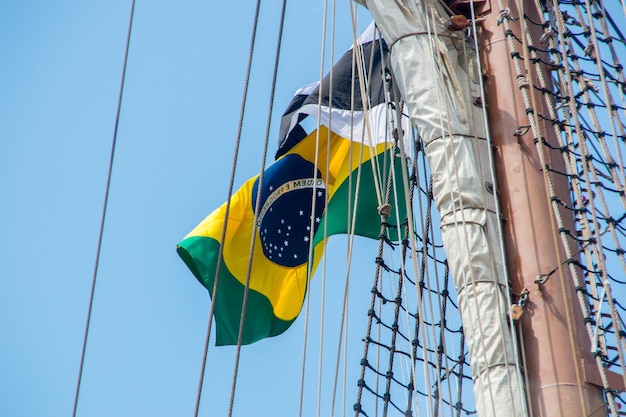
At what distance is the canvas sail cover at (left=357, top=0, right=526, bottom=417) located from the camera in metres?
7.11

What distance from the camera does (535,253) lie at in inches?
289

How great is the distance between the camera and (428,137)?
804cm

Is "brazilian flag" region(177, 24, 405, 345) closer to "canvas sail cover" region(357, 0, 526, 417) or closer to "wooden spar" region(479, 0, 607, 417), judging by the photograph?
"canvas sail cover" region(357, 0, 526, 417)

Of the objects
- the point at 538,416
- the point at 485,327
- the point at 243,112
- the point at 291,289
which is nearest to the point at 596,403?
the point at 538,416

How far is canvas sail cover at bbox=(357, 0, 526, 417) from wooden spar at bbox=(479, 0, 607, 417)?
0.10 metres

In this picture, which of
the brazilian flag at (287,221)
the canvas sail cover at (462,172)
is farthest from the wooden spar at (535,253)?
the brazilian flag at (287,221)

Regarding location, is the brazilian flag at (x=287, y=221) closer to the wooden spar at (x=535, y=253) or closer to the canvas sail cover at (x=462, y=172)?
the canvas sail cover at (x=462, y=172)

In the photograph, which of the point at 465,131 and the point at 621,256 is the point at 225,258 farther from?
the point at 621,256

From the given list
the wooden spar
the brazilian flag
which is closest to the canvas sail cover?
the wooden spar

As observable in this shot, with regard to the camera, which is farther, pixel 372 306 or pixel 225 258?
pixel 225 258

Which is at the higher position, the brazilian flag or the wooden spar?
the brazilian flag

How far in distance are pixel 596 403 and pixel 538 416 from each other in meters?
0.39

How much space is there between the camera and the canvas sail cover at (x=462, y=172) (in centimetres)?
711

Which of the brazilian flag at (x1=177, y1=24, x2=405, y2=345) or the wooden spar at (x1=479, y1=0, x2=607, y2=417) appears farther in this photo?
the brazilian flag at (x1=177, y1=24, x2=405, y2=345)
